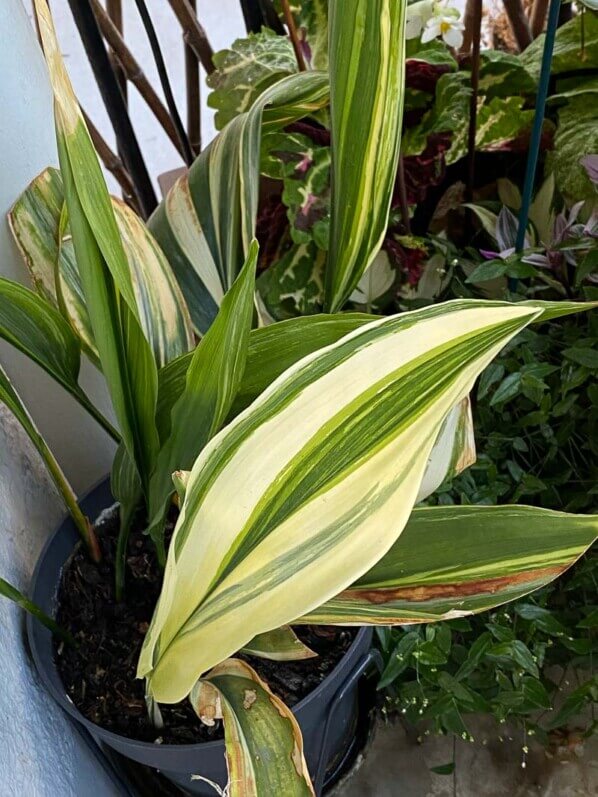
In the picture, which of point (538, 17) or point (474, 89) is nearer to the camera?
point (474, 89)

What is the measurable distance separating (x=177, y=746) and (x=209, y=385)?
282mm

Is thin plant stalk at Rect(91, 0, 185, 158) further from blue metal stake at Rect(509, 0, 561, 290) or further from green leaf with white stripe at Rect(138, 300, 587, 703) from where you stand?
green leaf with white stripe at Rect(138, 300, 587, 703)

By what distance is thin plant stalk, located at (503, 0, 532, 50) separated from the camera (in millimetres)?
900

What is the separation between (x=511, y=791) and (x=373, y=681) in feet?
0.62

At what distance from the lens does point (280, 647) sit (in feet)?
1.82

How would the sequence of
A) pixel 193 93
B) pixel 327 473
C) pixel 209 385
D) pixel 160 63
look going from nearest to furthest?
pixel 327 473 → pixel 209 385 → pixel 160 63 → pixel 193 93

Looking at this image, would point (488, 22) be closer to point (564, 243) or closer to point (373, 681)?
point (564, 243)

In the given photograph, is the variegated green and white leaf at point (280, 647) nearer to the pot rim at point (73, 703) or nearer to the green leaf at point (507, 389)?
the pot rim at point (73, 703)

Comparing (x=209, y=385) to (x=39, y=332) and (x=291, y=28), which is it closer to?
(x=39, y=332)

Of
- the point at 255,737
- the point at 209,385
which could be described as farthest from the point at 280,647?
the point at 209,385

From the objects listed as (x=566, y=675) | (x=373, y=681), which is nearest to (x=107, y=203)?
(x=373, y=681)

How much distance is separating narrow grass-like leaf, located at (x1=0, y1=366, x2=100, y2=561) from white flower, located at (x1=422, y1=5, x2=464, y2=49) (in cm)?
50

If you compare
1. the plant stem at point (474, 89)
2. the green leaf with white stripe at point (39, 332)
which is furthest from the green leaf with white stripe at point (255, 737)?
the plant stem at point (474, 89)

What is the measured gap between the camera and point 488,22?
118cm
